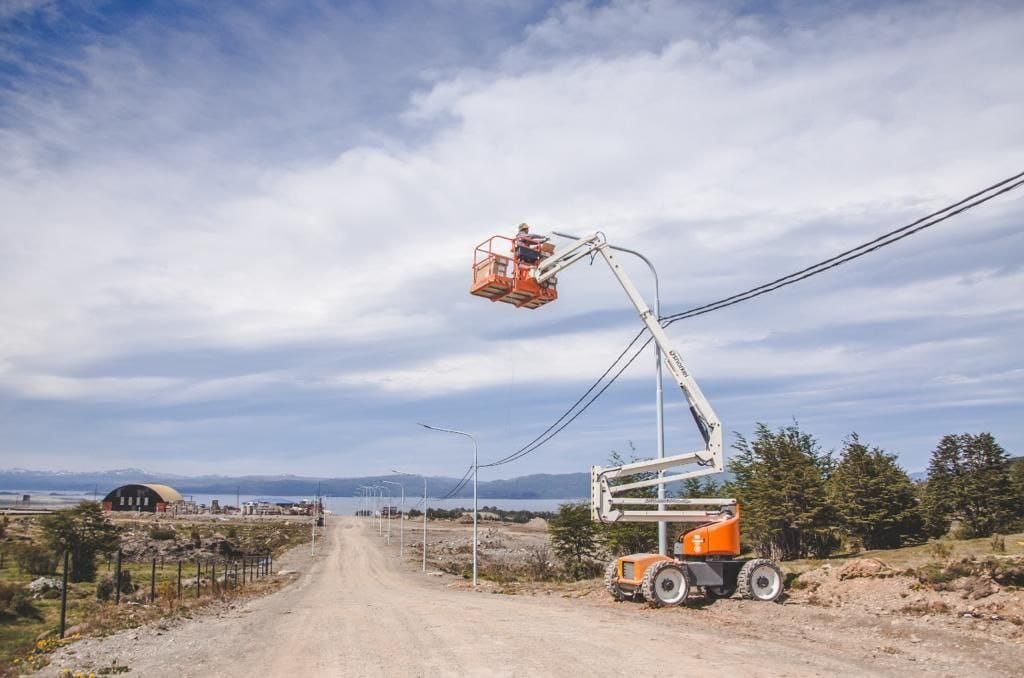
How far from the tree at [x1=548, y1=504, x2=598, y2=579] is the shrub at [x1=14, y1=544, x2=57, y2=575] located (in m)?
30.4

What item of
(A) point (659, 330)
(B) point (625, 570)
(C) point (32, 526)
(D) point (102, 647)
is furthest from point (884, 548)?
(C) point (32, 526)

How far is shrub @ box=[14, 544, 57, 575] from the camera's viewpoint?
43.9 m

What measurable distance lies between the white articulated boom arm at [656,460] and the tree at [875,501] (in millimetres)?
11246

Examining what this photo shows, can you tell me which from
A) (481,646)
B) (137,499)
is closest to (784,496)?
(481,646)

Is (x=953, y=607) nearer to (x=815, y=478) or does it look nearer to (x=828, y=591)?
(x=828, y=591)

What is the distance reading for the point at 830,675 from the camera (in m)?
12.0

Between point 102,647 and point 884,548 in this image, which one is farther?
point 884,548

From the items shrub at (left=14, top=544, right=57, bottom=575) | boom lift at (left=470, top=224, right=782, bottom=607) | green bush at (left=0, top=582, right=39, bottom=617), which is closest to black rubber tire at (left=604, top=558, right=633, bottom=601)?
boom lift at (left=470, top=224, right=782, bottom=607)

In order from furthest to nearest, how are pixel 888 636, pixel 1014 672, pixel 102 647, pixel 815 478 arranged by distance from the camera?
pixel 815 478 → pixel 102 647 → pixel 888 636 → pixel 1014 672

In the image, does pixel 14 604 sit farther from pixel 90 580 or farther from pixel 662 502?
pixel 662 502

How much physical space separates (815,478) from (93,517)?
4710 cm

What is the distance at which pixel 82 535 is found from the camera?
1877 inches

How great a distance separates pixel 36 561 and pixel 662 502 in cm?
4171

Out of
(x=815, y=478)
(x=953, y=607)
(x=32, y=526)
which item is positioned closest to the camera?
(x=953, y=607)
